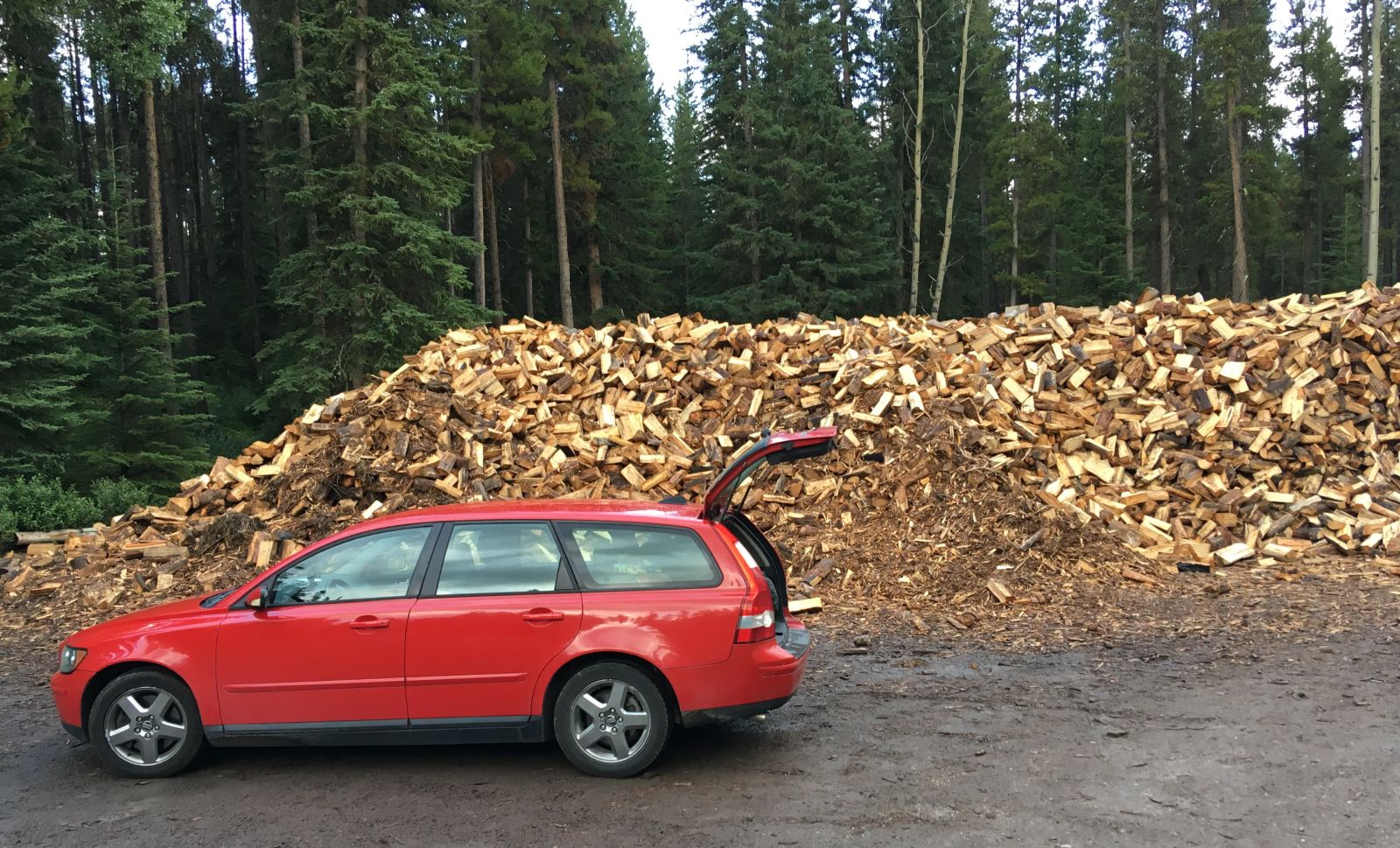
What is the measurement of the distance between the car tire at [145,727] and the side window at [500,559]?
157 cm

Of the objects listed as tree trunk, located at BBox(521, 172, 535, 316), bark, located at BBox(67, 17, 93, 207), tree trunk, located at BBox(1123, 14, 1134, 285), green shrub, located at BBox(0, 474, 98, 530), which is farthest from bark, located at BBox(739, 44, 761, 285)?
bark, located at BBox(67, 17, 93, 207)

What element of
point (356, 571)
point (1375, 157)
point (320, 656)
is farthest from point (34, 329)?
point (1375, 157)

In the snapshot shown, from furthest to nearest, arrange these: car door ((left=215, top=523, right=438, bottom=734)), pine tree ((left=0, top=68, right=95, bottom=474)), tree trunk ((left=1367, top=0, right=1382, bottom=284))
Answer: tree trunk ((left=1367, top=0, right=1382, bottom=284)) → pine tree ((left=0, top=68, right=95, bottom=474)) → car door ((left=215, top=523, right=438, bottom=734))

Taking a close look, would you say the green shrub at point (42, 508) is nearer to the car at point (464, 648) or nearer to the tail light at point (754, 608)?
the car at point (464, 648)

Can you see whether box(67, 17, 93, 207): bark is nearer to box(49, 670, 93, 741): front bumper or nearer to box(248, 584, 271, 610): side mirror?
box(49, 670, 93, 741): front bumper

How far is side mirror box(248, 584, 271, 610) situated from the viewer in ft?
16.8

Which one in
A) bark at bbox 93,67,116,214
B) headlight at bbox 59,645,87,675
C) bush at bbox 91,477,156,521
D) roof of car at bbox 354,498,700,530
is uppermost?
bark at bbox 93,67,116,214

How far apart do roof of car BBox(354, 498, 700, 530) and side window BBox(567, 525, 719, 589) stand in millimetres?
76

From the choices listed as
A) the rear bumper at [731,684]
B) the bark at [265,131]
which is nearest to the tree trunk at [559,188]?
the bark at [265,131]

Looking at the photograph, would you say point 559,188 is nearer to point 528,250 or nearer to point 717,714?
point 528,250

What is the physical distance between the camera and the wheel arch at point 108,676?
5109 millimetres

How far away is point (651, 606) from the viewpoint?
16.1 ft

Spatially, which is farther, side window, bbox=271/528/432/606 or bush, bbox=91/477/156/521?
bush, bbox=91/477/156/521

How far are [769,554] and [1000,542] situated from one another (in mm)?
4430
